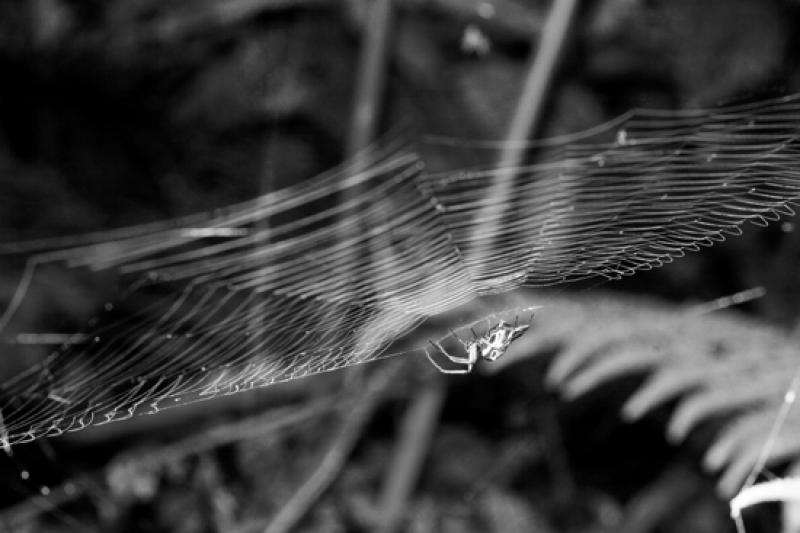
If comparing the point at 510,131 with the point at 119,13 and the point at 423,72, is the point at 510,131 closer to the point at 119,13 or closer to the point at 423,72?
the point at 423,72

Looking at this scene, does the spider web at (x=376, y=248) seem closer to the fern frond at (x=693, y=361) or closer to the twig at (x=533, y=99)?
the twig at (x=533, y=99)

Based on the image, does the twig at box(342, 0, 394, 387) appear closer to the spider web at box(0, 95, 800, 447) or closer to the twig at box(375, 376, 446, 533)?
the spider web at box(0, 95, 800, 447)

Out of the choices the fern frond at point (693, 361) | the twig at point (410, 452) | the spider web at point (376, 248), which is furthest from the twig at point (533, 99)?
the twig at point (410, 452)

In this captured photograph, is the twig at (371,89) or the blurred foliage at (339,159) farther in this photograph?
the twig at (371,89)

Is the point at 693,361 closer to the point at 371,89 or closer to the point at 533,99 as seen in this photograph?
the point at 533,99

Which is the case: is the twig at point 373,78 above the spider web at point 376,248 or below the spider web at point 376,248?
above

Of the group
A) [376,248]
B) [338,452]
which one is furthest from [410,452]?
[376,248]
